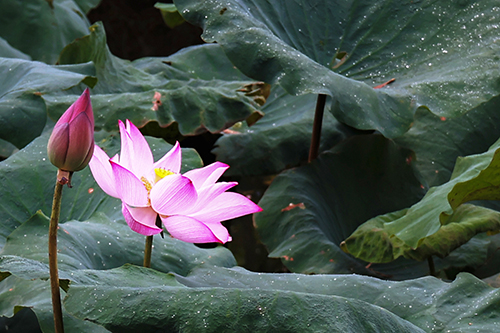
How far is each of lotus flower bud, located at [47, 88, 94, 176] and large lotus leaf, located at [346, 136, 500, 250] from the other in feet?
2.26

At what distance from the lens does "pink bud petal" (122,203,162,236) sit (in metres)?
0.60

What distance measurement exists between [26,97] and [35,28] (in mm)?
1229

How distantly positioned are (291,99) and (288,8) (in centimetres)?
47

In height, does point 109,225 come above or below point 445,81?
below

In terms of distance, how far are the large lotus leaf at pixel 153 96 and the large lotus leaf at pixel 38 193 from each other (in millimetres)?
293

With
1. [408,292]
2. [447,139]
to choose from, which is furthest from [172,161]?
[447,139]

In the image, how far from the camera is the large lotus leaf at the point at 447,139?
1.51 meters

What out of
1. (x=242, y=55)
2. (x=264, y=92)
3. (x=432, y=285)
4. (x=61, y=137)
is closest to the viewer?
(x=61, y=137)

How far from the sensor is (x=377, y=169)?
1.43 metres

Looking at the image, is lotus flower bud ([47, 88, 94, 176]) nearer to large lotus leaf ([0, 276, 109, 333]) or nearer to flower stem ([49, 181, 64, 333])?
flower stem ([49, 181, 64, 333])

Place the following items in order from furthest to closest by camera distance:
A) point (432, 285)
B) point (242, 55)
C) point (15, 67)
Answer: point (15, 67) < point (242, 55) < point (432, 285)

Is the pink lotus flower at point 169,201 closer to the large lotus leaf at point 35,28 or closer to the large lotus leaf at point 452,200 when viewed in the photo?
the large lotus leaf at point 452,200

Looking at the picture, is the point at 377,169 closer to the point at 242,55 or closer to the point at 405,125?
the point at 405,125

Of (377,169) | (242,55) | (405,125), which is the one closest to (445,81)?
(405,125)
